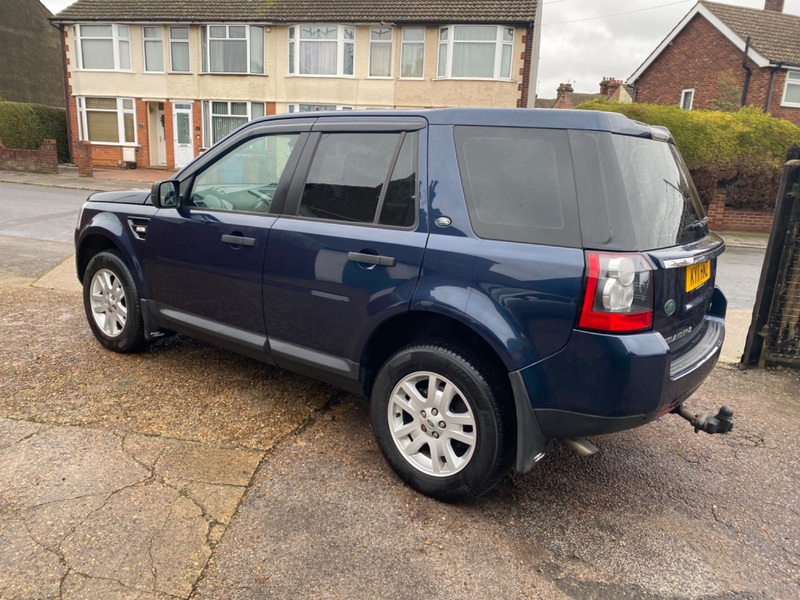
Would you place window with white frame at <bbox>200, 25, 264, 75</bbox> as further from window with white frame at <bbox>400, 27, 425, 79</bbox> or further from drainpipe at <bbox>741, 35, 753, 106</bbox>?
drainpipe at <bbox>741, 35, 753, 106</bbox>

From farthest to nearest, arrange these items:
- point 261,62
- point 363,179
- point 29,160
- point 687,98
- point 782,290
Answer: point 687,98, point 261,62, point 29,160, point 782,290, point 363,179

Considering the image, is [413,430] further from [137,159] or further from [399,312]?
[137,159]

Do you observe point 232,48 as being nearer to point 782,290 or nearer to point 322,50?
point 322,50

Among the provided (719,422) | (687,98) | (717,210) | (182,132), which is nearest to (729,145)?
(717,210)

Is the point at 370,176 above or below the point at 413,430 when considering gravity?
above

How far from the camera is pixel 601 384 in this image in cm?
255

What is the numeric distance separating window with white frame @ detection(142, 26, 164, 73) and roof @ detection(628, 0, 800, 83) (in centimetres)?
2220

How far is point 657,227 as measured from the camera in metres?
2.75

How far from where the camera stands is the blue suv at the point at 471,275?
2.58 m

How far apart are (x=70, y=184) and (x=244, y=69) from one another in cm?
872

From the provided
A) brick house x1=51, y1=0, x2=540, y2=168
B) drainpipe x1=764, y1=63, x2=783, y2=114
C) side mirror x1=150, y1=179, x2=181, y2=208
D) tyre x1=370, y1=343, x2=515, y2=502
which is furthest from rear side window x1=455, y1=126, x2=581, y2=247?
drainpipe x1=764, y1=63, x2=783, y2=114

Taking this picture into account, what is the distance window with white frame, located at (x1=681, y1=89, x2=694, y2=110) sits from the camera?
88.6ft

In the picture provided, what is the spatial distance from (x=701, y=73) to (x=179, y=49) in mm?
21745

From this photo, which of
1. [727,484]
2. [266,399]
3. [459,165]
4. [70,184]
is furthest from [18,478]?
[70,184]
